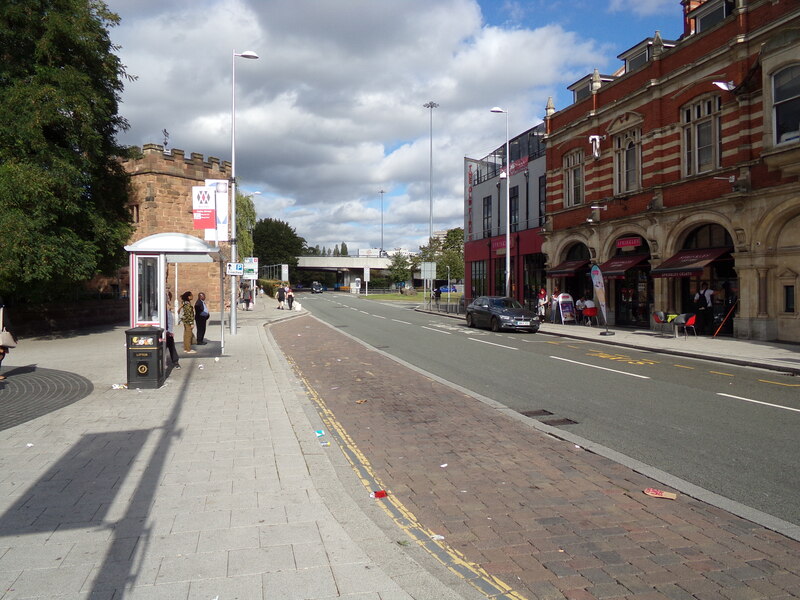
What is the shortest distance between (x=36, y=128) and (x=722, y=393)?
18.2 meters

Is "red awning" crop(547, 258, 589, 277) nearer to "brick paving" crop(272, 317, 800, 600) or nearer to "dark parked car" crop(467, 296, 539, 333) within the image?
"dark parked car" crop(467, 296, 539, 333)

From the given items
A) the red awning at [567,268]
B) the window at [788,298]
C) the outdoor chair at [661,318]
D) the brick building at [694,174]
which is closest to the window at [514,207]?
the brick building at [694,174]

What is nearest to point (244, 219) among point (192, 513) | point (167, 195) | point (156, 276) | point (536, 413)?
point (167, 195)

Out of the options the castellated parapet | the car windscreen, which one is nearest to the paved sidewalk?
the car windscreen

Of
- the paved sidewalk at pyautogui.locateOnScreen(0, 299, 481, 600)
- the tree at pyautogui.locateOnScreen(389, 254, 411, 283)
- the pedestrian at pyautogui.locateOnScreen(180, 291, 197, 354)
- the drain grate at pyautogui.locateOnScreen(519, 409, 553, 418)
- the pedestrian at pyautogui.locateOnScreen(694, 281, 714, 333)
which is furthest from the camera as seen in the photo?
the tree at pyautogui.locateOnScreen(389, 254, 411, 283)

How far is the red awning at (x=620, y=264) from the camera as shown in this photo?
24.1 m

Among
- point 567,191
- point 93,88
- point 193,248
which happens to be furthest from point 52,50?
point 567,191

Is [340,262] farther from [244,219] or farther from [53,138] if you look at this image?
[53,138]

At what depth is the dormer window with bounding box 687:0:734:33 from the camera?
21484mm

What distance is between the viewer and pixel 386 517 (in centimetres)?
449

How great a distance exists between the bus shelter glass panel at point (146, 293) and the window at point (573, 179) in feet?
73.0

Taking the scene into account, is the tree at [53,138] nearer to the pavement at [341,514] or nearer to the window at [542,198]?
the pavement at [341,514]

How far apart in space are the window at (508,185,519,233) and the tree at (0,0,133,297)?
23917mm

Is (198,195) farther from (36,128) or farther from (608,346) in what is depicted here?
(608,346)
